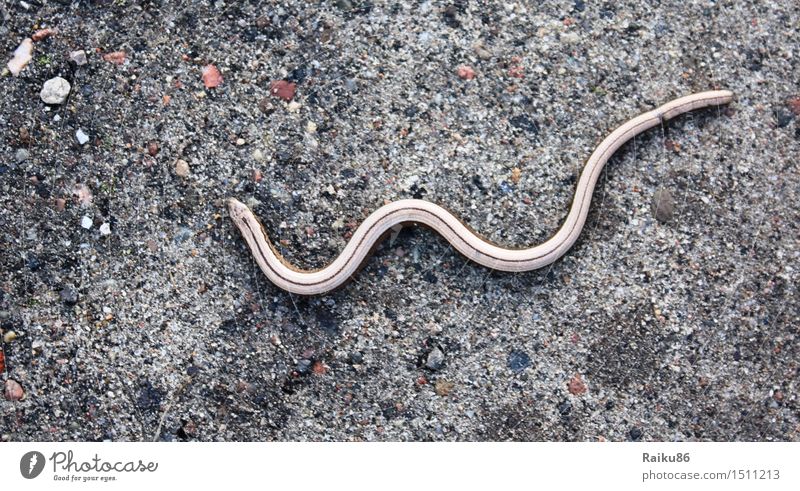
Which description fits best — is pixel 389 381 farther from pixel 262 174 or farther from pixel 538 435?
pixel 262 174

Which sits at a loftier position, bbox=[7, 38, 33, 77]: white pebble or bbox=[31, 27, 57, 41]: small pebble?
bbox=[31, 27, 57, 41]: small pebble

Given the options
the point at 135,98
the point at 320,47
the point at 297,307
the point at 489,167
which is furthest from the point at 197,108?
the point at 489,167

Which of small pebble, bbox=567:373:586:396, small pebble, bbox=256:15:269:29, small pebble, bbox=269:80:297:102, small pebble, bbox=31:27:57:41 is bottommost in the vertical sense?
small pebble, bbox=567:373:586:396

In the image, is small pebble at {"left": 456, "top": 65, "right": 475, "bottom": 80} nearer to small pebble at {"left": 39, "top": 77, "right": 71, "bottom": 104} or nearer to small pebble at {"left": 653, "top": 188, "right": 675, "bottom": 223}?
small pebble at {"left": 653, "top": 188, "right": 675, "bottom": 223}
